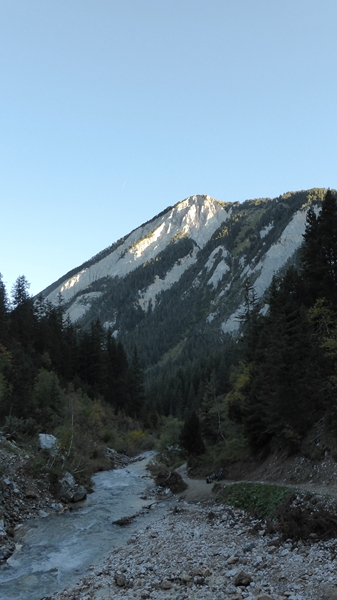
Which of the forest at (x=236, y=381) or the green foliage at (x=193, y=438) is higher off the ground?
the forest at (x=236, y=381)

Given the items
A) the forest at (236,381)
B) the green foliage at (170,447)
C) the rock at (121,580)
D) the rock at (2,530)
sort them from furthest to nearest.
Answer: the green foliage at (170,447) < the forest at (236,381) < the rock at (2,530) < the rock at (121,580)

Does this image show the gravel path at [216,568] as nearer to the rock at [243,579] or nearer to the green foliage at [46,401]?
the rock at [243,579]

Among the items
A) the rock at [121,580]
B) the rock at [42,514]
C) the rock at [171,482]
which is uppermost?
the rock at [121,580]

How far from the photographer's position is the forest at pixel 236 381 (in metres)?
26.7

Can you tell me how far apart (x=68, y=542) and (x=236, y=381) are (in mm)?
31895

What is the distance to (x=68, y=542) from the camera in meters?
20.7

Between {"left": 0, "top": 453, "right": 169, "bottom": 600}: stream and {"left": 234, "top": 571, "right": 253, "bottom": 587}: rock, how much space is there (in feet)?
22.6

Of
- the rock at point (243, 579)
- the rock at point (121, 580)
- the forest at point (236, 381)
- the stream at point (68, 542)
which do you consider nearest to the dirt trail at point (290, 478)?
the forest at point (236, 381)

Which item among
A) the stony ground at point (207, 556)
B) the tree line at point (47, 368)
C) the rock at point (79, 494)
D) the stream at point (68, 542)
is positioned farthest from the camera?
the tree line at point (47, 368)

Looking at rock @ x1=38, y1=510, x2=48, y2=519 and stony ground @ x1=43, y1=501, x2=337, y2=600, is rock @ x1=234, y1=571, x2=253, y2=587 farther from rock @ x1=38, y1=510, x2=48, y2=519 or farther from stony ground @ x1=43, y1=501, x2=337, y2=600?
rock @ x1=38, y1=510, x2=48, y2=519

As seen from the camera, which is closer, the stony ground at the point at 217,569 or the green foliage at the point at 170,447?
the stony ground at the point at 217,569

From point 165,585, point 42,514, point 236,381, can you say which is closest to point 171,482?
point 42,514

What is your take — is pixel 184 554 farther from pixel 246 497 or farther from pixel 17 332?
pixel 17 332

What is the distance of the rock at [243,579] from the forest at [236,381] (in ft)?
38.2
